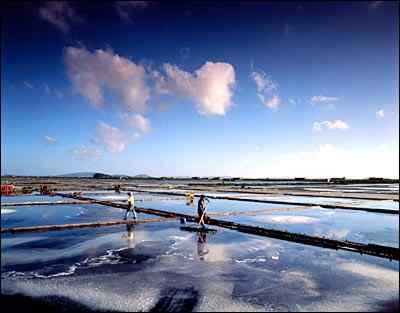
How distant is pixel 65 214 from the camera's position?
846 inches

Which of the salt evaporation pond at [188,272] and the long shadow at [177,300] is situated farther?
the salt evaporation pond at [188,272]

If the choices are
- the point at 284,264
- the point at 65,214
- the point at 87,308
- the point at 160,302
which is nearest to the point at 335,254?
the point at 284,264

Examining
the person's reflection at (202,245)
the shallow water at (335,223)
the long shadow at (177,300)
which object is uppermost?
the shallow water at (335,223)

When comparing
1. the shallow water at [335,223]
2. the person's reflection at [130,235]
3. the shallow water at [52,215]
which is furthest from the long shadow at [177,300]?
the shallow water at [52,215]

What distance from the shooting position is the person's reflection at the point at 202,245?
37.1 ft

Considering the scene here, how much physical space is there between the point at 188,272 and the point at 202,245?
11.6 feet

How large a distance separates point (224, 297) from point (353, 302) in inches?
107

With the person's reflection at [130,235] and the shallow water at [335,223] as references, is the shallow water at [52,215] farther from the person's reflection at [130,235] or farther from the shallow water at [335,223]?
the shallow water at [335,223]

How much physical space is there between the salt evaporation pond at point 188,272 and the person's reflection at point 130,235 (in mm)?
81

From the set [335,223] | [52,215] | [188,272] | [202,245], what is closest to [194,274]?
[188,272]

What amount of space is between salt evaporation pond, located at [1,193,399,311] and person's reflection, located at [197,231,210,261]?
1.5 inches

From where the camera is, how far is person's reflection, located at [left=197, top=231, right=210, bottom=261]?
11297mm

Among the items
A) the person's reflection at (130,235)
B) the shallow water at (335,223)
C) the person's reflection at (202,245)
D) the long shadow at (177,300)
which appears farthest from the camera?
the shallow water at (335,223)

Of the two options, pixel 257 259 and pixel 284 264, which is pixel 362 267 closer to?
pixel 284 264
